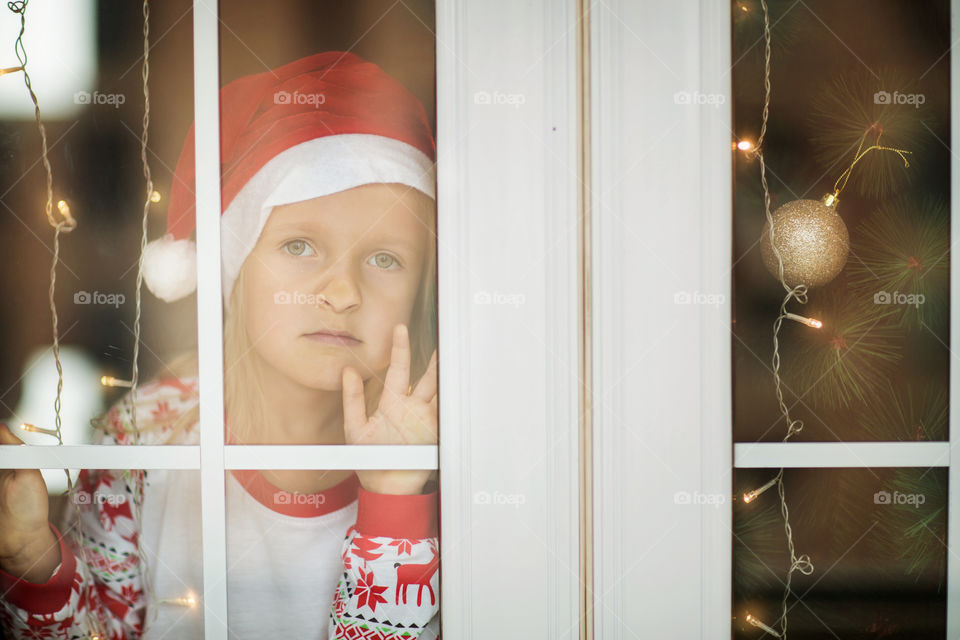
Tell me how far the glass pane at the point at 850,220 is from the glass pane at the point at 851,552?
0.37ft

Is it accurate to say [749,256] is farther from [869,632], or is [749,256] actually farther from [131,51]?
[131,51]

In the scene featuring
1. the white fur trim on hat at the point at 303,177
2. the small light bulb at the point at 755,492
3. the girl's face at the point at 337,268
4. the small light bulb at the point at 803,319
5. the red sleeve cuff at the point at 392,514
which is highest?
the white fur trim on hat at the point at 303,177

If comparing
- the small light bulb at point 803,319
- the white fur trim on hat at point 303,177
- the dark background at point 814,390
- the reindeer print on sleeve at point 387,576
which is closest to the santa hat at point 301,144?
the white fur trim on hat at point 303,177

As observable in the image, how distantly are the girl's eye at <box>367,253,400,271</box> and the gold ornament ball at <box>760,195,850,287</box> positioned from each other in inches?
31.1

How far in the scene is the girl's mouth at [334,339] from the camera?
3.76 feet

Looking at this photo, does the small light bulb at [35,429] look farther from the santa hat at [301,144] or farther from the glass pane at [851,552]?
the glass pane at [851,552]

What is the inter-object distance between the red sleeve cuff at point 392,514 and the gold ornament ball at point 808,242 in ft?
2.99

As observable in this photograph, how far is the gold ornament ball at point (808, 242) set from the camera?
1126mm

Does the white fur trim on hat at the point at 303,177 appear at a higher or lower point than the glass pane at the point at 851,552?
higher

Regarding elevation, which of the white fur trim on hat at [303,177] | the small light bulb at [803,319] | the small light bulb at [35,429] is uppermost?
the white fur trim on hat at [303,177]

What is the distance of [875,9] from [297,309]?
1.39 metres

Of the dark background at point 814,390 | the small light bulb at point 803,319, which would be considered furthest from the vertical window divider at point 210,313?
the small light bulb at point 803,319

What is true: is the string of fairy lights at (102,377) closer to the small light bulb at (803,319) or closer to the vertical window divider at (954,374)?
the small light bulb at (803,319)

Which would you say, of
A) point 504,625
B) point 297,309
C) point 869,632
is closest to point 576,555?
point 504,625
